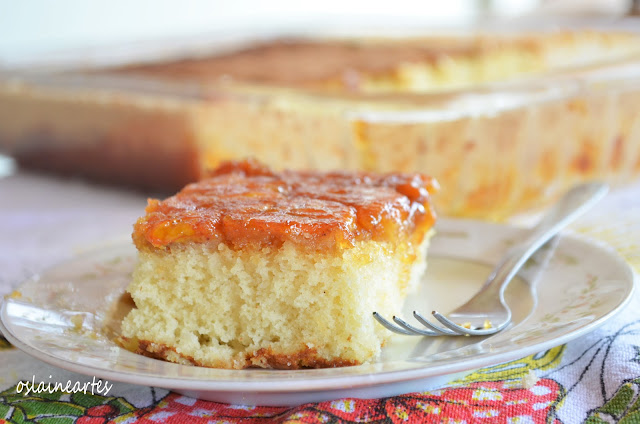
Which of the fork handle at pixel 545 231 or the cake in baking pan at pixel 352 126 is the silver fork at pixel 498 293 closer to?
the fork handle at pixel 545 231

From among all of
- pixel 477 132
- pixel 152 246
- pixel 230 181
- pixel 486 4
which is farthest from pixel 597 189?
pixel 486 4

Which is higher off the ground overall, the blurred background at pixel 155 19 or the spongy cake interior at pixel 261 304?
the blurred background at pixel 155 19

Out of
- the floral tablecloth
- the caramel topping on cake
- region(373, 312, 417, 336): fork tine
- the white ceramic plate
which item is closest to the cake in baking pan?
the white ceramic plate

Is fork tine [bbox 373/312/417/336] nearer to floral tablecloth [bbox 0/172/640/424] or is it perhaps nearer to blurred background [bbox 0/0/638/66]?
floral tablecloth [bbox 0/172/640/424]

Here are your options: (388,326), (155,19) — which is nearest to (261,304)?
(388,326)

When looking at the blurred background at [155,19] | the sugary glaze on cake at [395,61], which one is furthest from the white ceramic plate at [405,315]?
the blurred background at [155,19]
